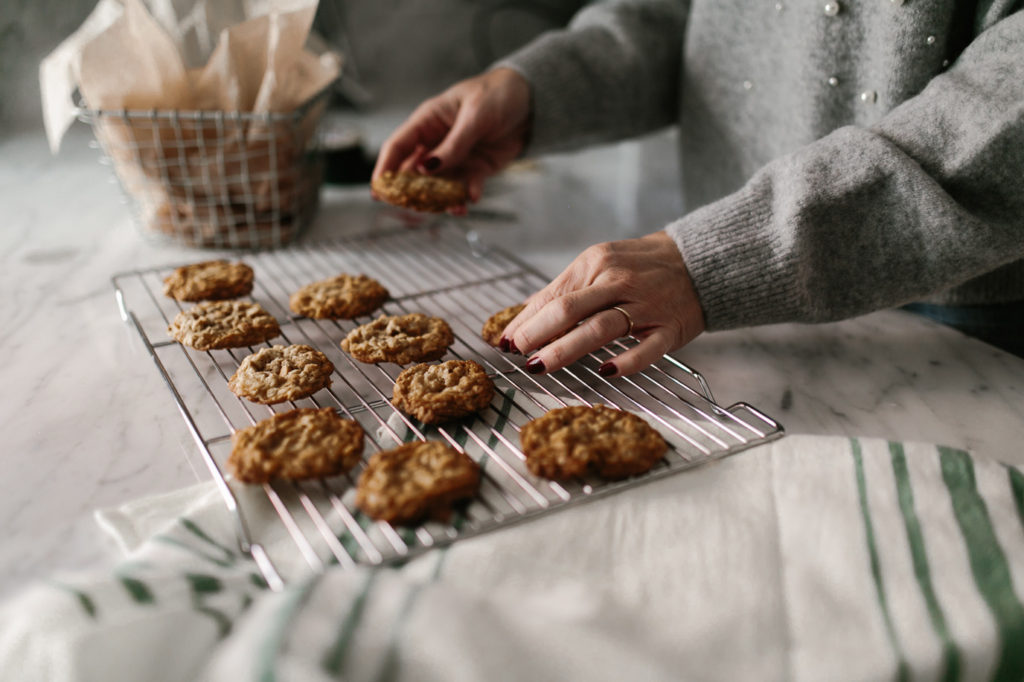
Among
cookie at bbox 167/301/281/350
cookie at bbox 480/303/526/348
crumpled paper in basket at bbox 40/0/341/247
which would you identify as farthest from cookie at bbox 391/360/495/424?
crumpled paper in basket at bbox 40/0/341/247

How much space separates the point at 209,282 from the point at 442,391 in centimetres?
52

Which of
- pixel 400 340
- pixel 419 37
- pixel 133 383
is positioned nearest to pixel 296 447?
pixel 400 340

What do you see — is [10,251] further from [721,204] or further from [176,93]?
[721,204]

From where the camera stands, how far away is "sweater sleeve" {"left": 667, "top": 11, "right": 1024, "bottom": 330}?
980 millimetres

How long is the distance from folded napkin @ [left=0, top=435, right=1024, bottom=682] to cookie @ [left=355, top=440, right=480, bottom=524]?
0.06 meters

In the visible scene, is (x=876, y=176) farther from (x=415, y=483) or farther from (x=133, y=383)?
(x=133, y=383)

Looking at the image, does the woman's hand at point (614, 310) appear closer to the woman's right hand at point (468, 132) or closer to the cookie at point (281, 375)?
the cookie at point (281, 375)

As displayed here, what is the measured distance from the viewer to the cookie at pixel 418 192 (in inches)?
54.2

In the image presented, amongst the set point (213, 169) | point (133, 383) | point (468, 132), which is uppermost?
point (468, 132)

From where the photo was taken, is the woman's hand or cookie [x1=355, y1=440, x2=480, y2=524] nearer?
cookie [x1=355, y1=440, x2=480, y2=524]

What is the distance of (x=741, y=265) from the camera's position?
104cm

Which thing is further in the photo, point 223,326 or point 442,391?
point 223,326

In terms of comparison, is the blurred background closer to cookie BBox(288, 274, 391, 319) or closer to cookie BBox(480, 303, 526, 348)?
cookie BBox(288, 274, 391, 319)

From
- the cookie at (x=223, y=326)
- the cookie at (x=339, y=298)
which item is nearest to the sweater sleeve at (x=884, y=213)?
the cookie at (x=339, y=298)
